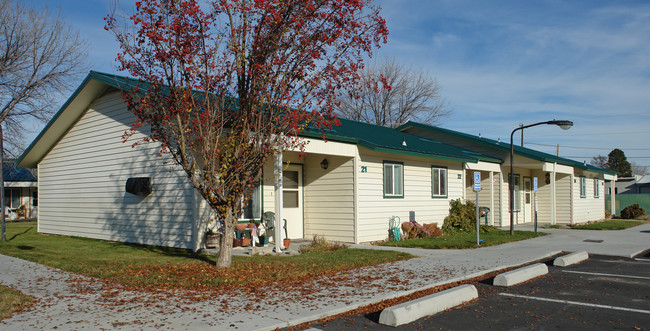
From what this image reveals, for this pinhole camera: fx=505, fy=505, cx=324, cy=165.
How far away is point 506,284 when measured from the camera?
895 centimetres

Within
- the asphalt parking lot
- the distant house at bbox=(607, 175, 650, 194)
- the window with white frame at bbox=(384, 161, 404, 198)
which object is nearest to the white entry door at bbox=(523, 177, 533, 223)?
the window with white frame at bbox=(384, 161, 404, 198)

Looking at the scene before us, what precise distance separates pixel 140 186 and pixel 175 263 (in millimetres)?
3708

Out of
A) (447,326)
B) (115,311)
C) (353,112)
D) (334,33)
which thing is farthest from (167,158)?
(353,112)

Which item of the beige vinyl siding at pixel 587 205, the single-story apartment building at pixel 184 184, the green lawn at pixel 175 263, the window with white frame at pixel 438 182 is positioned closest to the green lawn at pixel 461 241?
the single-story apartment building at pixel 184 184

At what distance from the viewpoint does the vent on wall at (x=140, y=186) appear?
13.8 metres

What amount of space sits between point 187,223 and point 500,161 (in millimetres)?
15429

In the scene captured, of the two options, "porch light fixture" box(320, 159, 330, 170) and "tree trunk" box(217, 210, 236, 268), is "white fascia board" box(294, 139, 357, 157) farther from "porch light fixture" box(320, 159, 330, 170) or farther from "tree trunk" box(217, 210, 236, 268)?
"tree trunk" box(217, 210, 236, 268)

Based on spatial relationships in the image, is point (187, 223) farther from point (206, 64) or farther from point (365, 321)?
point (365, 321)

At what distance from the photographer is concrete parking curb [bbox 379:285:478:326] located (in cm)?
636

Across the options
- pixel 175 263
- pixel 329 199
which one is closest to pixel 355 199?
pixel 329 199

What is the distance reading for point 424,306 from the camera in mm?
6734

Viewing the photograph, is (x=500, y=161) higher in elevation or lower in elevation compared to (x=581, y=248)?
higher

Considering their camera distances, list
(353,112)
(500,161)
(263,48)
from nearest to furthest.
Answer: (263,48)
(500,161)
(353,112)

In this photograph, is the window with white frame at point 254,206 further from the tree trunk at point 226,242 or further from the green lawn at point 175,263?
the tree trunk at point 226,242
